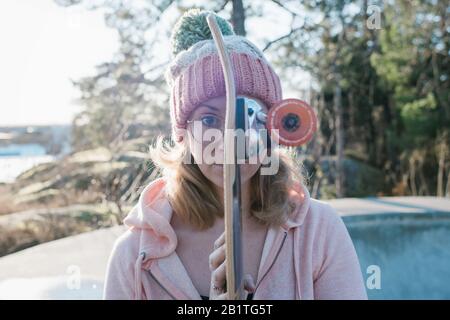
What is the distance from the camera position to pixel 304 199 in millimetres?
1106

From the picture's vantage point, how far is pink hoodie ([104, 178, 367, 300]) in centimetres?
99

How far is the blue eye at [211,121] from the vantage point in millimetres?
977

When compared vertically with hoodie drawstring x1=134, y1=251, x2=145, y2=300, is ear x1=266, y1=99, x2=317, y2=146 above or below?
above

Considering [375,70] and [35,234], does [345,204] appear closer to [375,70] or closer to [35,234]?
[35,234]

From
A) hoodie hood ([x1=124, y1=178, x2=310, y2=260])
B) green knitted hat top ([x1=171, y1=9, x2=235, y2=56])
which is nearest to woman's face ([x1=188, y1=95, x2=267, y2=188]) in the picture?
hoodie hood ([x1=124, y1=178, x2=310, y2=260])

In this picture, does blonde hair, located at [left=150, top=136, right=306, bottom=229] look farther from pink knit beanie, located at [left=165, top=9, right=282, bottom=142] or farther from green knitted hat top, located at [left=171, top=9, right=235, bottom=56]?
green knitted hat top, located at [left=171, top=9, right=235, bottom=56]

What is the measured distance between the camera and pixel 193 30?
1202mm

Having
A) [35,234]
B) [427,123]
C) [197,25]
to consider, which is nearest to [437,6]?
[427,123]

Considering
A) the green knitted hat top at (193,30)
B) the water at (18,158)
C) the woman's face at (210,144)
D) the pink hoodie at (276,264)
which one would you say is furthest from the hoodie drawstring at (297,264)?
the water at (18,158)

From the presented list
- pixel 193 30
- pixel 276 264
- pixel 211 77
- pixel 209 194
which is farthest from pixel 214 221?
pixel 193 30

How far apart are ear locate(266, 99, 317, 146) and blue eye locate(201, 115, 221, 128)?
0.92ft

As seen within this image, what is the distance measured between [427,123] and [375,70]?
1.69 meters

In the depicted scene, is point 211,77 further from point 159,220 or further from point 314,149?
point 314,149

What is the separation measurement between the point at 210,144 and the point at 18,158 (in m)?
9.48
